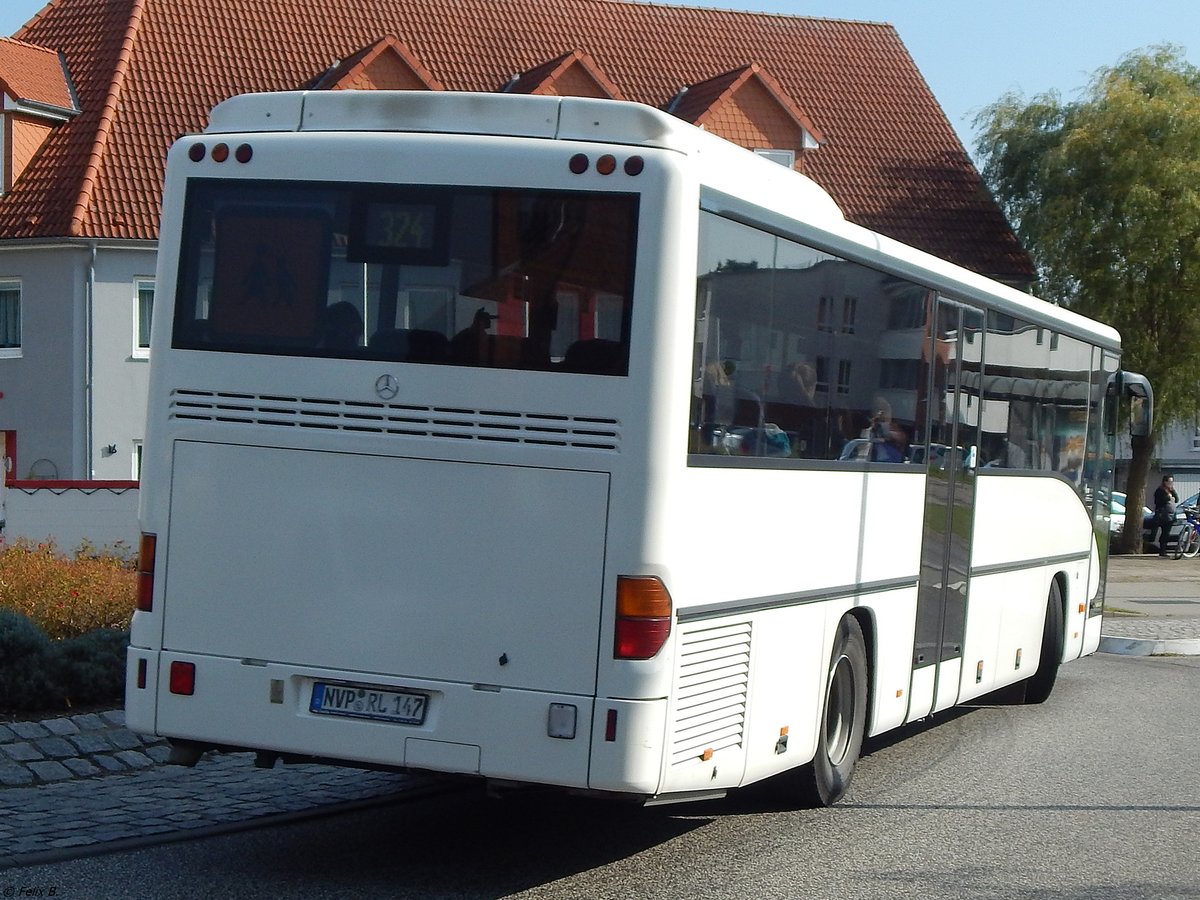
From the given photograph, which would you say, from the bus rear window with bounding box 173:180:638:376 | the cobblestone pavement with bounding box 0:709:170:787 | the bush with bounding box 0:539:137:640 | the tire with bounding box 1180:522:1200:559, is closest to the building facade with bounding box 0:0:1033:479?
the tire with bounding box 1180:522:1200:559

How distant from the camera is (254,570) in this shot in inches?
299

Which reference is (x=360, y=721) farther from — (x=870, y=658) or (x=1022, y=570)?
(x=1022, y=570)

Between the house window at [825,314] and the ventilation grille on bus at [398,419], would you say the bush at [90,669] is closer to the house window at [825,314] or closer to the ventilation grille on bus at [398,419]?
the ventilation grille on bus at [398,419]

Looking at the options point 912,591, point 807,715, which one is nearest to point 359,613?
point 807,715

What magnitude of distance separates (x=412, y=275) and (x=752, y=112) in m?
32.7

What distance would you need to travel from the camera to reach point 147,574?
7746 mm

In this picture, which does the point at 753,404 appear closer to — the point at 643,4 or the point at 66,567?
the point at 66,567

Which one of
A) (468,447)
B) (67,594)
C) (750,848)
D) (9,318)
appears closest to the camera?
(468,447)

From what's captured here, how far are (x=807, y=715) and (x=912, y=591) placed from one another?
6.62 ft

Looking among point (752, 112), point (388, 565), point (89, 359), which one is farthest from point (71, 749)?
point (752, 112)

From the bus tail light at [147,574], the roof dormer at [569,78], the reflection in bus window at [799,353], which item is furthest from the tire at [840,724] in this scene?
the roof dormer at [569,78]

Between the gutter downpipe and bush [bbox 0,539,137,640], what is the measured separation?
17422mm

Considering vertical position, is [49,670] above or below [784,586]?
below

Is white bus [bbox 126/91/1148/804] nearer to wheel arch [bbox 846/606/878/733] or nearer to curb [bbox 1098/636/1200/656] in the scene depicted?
wheel arch [bbox 846/606/878/733]
